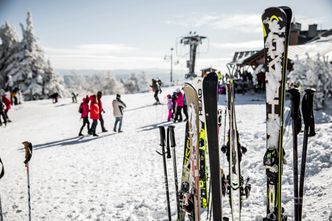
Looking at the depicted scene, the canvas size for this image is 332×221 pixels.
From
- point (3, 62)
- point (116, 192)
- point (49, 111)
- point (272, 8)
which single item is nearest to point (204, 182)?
point (116, 192)

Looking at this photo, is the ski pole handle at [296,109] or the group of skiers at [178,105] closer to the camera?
the ski pole handle at [296,109]

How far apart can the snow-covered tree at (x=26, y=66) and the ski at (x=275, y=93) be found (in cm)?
3292

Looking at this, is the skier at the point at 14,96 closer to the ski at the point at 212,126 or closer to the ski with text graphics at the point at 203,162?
the ski with text graphics at the point at 203,162

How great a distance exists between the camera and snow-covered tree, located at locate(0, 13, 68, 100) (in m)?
31.3

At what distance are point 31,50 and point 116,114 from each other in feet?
→ 88.5

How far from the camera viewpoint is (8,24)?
3362cm

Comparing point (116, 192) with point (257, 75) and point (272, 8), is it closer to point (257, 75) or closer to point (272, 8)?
point (272, 8)

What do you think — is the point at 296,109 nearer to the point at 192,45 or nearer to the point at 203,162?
the point at 203,162

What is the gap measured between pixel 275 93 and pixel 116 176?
183 inches

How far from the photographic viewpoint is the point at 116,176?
21.1 feet

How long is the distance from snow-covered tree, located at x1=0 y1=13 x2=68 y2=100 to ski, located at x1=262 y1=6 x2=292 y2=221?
32921 millimetres

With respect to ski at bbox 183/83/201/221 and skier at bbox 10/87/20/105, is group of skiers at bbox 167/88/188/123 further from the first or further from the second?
skier at bbox 10/87/20/105

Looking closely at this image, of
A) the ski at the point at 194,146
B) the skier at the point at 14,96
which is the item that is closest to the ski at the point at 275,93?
the ski at the point at 194,146

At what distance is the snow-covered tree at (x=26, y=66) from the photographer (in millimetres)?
31297
